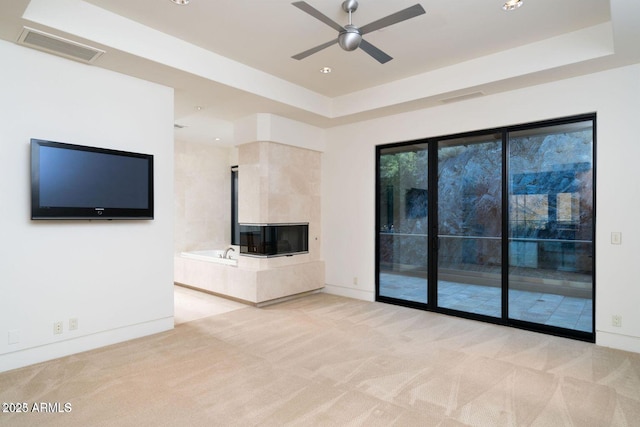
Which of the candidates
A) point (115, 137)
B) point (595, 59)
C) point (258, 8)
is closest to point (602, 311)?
point (595, 59)

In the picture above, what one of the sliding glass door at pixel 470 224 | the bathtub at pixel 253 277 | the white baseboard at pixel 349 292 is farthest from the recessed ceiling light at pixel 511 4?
the bathtub at pixel 253 277

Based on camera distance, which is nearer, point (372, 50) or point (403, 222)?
point (372, 50)

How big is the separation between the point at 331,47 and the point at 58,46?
2.43m

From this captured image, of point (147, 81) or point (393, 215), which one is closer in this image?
point (147, 81)

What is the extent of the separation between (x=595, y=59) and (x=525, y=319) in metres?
2.77

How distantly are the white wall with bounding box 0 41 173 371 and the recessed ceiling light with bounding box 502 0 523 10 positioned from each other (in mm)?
3388

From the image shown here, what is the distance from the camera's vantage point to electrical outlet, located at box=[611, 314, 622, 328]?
138 inches

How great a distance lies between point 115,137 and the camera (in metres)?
3.59

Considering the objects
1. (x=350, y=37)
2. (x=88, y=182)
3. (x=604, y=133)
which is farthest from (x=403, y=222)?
(x=88, y=182)

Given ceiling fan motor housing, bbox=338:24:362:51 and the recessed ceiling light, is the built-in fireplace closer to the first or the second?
ceiling fan motor housing, bbox=338:24:362:51

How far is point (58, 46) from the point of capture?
3.02 metres

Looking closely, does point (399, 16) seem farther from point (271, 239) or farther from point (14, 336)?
point (14, 336)

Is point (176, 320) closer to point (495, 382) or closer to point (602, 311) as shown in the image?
point (495, 382)

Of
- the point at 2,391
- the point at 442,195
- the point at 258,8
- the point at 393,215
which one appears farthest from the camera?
the point at 393,215
